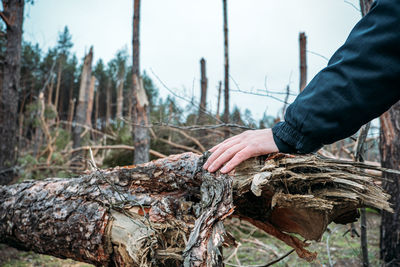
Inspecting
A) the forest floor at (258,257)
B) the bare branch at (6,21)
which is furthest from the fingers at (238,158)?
the bare branch at (6,21)

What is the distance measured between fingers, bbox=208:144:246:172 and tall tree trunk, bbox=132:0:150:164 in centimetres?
344

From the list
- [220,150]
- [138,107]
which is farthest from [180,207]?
[138,107]

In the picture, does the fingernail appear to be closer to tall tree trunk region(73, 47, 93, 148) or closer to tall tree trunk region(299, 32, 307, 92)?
tall tree trunk region(299, 32, 307, 92)

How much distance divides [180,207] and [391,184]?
2478 mm

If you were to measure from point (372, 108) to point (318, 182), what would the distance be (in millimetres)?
721

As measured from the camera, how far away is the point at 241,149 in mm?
1187

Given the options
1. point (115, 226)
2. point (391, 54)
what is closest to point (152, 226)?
point (115, 226)

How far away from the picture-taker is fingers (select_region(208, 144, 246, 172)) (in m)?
1.20

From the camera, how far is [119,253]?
1.47 m

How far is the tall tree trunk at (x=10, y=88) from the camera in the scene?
12.9ft

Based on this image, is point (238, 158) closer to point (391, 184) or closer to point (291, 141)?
point (291, 141)

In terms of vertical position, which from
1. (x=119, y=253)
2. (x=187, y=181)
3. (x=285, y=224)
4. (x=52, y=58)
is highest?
(x=52, y=58)

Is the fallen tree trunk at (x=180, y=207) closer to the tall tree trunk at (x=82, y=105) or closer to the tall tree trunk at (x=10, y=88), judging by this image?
the tall tree trunk at (x=10, y=88)

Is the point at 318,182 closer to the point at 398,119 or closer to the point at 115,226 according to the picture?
the point at 115,226
